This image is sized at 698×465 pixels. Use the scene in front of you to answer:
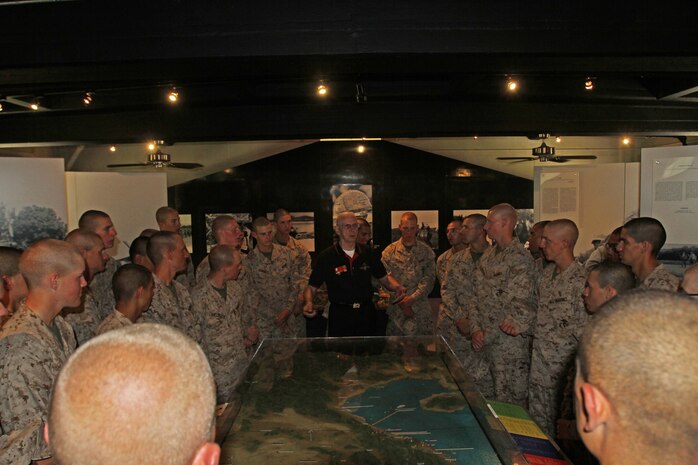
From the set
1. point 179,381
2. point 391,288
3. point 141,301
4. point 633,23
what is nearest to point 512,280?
point 391,288

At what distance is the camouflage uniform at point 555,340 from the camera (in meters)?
3.54

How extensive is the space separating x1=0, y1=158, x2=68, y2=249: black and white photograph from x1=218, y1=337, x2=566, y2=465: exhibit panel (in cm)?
387

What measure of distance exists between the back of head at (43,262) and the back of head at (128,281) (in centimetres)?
48

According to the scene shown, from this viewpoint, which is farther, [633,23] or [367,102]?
[367,102]

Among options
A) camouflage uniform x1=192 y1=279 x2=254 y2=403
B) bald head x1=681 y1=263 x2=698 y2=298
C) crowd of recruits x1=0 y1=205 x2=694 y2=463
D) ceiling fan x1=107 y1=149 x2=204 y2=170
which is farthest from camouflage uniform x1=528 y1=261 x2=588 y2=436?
ceiling fan x1=107 y1=149 x2=204 y2=170

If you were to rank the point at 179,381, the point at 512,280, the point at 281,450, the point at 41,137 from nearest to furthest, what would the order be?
the point at 179,381 → the point at 281,450 → the point at 512,280 → the point at 41,137

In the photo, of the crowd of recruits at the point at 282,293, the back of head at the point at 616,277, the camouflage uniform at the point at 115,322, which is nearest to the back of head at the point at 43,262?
the crowd of recruits at the point at 282,293

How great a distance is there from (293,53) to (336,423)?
2047 millimetres

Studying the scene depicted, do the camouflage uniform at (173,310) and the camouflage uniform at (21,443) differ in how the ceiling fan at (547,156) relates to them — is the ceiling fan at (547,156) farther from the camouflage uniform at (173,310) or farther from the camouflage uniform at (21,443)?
the camouflage uniform at (21,443)

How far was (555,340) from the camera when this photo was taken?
3.60 m

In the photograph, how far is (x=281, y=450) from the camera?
7.57ft

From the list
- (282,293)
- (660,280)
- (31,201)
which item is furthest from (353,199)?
(660,280)

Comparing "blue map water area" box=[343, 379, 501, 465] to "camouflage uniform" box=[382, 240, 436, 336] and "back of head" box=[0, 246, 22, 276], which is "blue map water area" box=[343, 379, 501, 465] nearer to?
"back of head" box=[0, 246, 22, 276]

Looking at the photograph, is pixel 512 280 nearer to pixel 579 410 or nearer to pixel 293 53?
pixel 293 53
